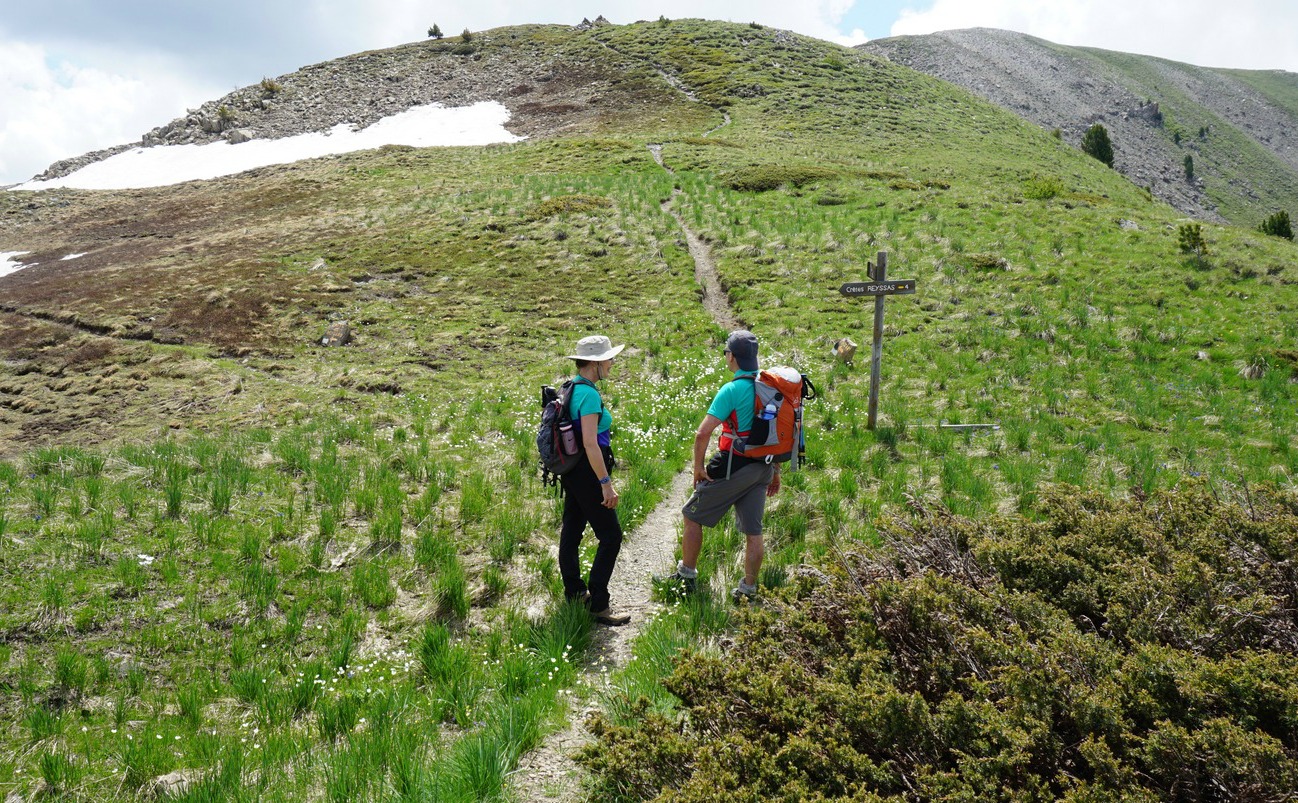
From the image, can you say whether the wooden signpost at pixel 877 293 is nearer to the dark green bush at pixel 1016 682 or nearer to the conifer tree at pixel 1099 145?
the dark green bush at pixel 1016 682

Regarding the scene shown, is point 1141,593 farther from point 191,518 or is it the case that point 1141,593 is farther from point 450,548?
point 191,518

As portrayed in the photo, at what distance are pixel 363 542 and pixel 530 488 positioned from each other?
2353mm

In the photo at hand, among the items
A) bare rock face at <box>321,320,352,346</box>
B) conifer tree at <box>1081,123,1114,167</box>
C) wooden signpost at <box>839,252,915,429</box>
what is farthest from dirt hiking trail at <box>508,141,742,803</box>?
conifer tree at <box>1081,123,1114,167</box>

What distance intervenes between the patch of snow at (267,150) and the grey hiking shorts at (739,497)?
4592 cm

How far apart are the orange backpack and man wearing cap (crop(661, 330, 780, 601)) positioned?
1.2 inches

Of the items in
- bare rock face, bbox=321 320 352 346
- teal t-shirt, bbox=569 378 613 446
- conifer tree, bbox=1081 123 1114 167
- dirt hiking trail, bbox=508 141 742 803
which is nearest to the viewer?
dirt hiking trail, bbox=508 141 742 803

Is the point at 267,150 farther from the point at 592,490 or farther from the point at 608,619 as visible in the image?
the point at 608,619

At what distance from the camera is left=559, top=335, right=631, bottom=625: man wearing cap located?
5980 mm

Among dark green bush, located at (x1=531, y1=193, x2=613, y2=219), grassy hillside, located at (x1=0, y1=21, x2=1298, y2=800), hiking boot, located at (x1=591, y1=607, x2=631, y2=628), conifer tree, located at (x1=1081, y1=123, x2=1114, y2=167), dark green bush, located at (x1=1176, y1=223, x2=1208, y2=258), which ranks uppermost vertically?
conifer tree, located at (x1=1081, y1=123, x2=1114, y2=167)

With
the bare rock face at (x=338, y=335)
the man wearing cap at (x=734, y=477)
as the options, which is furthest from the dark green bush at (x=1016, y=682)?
the bare rock face at (x=338, y=335)

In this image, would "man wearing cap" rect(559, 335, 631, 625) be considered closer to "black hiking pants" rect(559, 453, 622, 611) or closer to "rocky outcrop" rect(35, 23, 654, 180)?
"black hiking pants" rect(559, 453, 622, 611)

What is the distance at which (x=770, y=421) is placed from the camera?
239 inches

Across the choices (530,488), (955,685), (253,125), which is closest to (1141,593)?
(955,685)

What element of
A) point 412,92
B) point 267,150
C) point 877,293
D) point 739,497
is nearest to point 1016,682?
point 739,497
